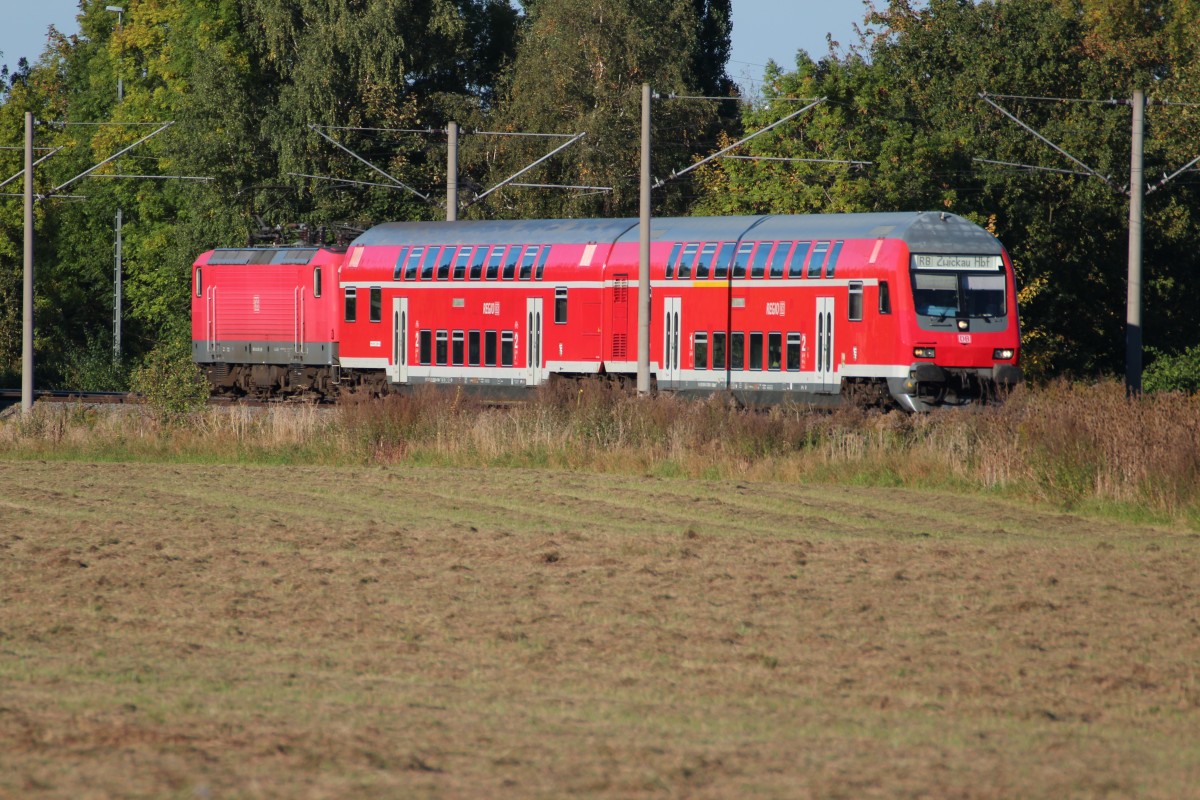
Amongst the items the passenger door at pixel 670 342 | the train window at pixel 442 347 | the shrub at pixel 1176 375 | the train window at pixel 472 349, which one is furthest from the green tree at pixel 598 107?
the passenger door at pixel 670 342

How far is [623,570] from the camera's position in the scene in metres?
14.0

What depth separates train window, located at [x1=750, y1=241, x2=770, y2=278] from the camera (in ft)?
102

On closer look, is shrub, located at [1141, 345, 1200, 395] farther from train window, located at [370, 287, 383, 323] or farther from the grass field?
the grass field

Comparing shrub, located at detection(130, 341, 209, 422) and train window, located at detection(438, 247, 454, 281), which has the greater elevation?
train window, located at detection(438, 247, 454, 281)

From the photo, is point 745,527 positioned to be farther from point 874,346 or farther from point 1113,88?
point 1113,88

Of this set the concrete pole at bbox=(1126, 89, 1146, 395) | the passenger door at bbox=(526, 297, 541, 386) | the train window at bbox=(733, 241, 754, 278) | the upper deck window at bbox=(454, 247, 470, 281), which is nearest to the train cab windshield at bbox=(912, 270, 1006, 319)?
the concrete pole at bbox=(1126, 89, 1146, 395)

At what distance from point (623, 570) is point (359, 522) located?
13.9 ft

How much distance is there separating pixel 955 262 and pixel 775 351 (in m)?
3.55

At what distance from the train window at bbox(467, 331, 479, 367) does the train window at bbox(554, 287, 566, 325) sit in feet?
7.56

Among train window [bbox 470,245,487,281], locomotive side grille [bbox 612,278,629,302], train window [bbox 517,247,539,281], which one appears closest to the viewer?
locomotive side grille [bbox 612,278,629,302]

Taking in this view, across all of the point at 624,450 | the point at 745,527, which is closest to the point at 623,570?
the point at 745,527

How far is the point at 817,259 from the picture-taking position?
30.5 m

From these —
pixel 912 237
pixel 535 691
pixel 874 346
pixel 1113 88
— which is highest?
pixel 1113 88

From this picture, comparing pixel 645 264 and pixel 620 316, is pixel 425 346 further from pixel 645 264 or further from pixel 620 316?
pixel 645 264
